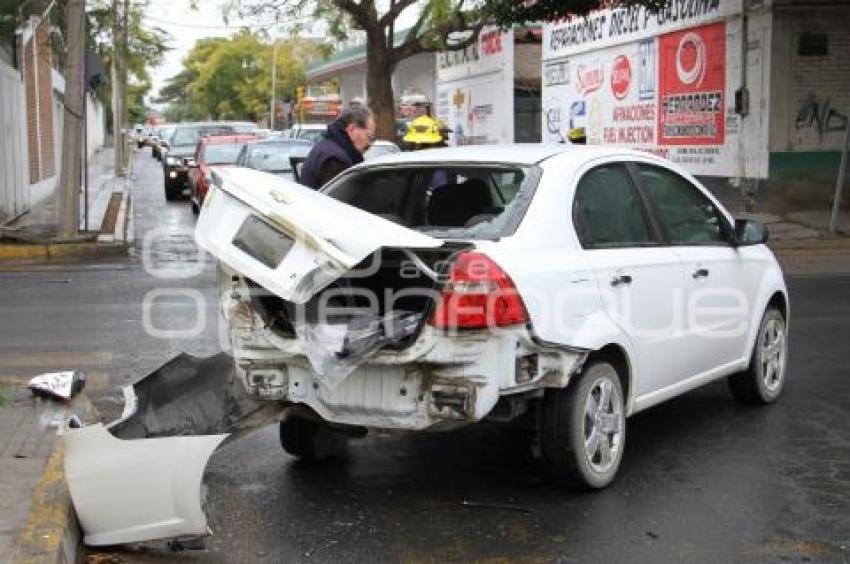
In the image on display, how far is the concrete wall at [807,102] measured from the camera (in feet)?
55.5

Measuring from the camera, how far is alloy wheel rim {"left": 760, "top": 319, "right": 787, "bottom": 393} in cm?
693

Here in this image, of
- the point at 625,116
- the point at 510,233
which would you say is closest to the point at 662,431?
the point at 510,233

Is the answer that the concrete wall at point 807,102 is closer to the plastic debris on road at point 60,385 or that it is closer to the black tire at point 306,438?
the black tire at point 306,438

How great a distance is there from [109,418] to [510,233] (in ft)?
9.60

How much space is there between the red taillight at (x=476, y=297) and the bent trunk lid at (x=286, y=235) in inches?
7.4

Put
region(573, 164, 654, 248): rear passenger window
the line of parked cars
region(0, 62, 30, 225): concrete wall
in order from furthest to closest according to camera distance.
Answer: region(0, 62, 30, 225): concrete wall
the line of parked cars
region(573, 164, 654, 248): rear passenger window

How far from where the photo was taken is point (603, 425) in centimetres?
537

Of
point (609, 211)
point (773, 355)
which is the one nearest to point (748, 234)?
point (773, 355)

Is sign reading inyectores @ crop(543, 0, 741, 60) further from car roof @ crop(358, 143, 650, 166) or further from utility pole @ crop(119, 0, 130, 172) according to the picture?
car roof @ crop(358, 143, 650, 166)

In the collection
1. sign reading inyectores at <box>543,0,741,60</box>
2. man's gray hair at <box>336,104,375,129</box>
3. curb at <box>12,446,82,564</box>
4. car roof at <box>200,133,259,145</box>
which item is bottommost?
curb at <box>12,446,82,564</box>

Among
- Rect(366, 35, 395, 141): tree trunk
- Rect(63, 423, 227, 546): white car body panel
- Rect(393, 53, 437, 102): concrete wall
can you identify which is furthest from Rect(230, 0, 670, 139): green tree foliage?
Rect(63, 423, 227, 546): white car body panel

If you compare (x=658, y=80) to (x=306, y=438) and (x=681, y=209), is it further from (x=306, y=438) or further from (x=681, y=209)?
(x=306, y=438)

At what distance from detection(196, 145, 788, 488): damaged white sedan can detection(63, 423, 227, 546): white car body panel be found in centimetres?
73

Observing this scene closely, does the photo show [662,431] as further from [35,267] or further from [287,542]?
[35,267]
